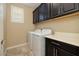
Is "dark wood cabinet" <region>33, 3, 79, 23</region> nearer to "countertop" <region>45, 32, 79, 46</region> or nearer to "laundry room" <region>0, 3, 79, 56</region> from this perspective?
"laundry room" <region>0, 3, 79, 56</region>

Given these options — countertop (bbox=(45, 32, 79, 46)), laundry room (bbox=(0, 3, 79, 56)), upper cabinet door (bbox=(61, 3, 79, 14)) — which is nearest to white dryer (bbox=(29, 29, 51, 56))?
laundry room (bbox=(0, 3, 79, 56))

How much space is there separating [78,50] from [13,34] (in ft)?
2.52

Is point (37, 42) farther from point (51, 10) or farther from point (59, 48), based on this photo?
point (51, 10)

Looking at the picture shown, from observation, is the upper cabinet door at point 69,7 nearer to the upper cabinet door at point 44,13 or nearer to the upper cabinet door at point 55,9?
the upper cabinet door at point 55,9

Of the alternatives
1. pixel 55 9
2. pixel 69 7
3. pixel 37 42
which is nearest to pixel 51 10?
pixel 55 9

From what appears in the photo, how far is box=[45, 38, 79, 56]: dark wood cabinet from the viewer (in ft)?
3.79

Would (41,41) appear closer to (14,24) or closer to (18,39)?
(18,39)

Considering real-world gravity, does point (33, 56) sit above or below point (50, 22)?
below

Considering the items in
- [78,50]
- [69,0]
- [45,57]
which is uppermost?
[69,0]

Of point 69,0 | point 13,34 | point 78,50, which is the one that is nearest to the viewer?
point 78,50

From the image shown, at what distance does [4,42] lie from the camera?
137cm

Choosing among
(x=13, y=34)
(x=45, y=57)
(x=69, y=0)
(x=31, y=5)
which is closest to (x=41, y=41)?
(x=45, y=57)

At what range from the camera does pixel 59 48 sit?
4.55 ft

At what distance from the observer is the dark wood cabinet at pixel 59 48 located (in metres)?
1.15
